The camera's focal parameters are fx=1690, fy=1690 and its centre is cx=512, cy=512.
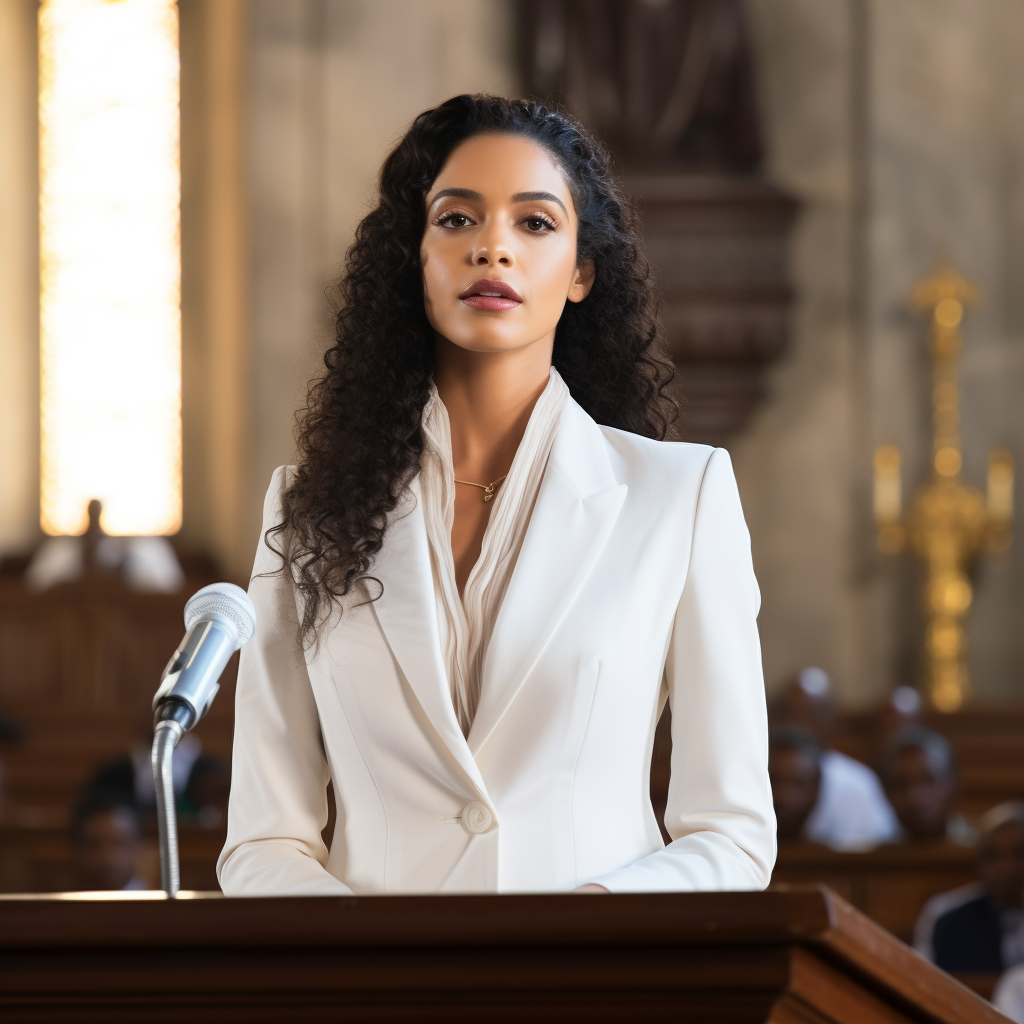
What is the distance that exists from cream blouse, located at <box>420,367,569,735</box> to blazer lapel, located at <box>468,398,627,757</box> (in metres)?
0.03

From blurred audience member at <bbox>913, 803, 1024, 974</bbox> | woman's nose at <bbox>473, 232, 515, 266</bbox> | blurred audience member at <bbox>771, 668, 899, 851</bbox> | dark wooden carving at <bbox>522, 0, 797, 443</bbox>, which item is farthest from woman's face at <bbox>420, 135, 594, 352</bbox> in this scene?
dark wooden carving at <bbox>522, 0, 797, 443</bbox>

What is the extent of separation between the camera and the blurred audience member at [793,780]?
19.7ft

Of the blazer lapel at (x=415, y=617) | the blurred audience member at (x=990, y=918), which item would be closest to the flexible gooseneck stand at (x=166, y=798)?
the blazer lapel at (x=415, y=617)

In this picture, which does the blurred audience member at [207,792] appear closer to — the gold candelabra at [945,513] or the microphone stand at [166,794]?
the gold candelabra at [945,513]

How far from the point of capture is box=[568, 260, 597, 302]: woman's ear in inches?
75.5

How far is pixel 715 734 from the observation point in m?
1.67

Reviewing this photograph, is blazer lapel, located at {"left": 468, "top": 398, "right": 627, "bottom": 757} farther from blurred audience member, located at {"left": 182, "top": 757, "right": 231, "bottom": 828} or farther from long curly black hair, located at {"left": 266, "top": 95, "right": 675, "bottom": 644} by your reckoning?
blurred audience member, located at {"left": 182, "top": 757, "right": 231, "bottom": 828}

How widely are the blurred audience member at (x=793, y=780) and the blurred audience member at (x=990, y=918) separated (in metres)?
0.82

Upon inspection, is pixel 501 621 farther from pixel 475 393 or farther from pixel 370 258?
pixel 370 258

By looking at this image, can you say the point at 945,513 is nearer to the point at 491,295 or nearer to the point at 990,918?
the point at 990,918

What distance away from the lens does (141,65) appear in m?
11.9

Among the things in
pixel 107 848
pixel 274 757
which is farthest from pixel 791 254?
pixel 274 757

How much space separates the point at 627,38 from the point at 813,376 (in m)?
2.31

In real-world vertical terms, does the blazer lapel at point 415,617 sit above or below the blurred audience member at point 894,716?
above
